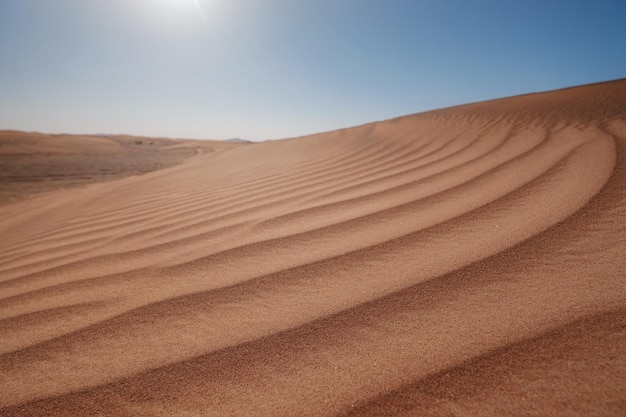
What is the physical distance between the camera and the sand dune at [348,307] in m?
0.65

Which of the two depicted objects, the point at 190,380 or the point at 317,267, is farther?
the point at 317,267

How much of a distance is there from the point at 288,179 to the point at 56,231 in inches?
78.6

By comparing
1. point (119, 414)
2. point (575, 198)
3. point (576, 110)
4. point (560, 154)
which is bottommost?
point (119, 414)

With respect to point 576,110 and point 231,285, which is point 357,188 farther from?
point 576,110

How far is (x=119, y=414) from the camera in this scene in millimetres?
675

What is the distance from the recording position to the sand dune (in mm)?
652

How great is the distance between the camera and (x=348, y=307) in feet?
3.02

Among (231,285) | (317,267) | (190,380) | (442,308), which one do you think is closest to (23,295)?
(231,285)

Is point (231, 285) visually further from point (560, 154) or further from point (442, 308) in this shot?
point (560, 154)

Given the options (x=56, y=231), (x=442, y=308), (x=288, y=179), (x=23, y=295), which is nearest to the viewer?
(x=442, y=308)

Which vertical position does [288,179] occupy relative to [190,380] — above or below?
above

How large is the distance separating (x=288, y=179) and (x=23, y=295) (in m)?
2.17

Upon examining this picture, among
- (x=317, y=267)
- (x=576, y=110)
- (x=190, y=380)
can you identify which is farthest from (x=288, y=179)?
(x=576, y=110)

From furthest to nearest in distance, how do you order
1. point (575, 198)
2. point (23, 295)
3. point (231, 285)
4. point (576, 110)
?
point (576, 110)
point (575, 198)
point (23, 295)
point (231, 285)
